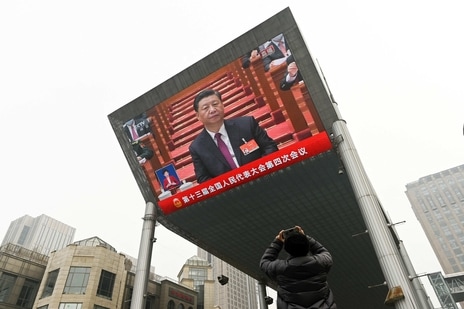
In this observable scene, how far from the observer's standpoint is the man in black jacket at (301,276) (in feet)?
13.2

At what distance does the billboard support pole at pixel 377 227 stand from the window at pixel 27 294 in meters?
32.0

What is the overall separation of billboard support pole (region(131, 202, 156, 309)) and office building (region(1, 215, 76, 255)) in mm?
160664

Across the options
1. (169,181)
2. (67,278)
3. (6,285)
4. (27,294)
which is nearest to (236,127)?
(169,181)

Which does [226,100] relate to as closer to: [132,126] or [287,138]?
[287,138]

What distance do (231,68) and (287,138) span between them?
6.80 m

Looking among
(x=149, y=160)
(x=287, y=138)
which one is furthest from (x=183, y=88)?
(x=287, y=138)

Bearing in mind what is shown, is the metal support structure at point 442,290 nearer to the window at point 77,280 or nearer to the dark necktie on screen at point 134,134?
the window at point 77,280

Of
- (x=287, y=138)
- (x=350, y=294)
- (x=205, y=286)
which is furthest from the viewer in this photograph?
(x=350, y=294)

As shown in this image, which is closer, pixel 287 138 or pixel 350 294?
pixel 287 138

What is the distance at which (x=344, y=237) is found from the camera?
116 feet

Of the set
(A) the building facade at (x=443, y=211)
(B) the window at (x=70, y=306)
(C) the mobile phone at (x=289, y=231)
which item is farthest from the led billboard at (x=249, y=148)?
(A) the building facade at (x=443, y=211)

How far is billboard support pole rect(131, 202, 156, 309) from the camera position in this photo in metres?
23.6

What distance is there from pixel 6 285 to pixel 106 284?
8.92 m

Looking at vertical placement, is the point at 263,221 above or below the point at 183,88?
below
